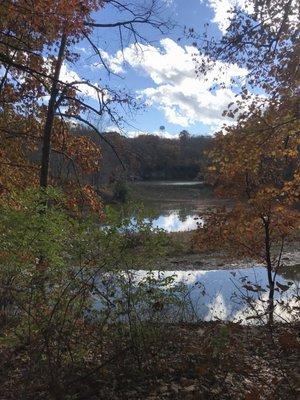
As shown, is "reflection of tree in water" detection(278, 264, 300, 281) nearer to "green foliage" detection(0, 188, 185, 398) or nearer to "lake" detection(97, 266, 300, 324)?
"lake" detection(97, 266, 300, 324)

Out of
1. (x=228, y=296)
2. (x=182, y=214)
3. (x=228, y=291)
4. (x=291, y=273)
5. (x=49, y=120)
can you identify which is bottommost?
(x=182, y=214)

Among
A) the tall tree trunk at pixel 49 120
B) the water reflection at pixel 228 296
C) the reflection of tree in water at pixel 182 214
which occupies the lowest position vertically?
the reflection of tree in water at pixel 182 214

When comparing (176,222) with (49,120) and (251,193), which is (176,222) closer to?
(251,193)

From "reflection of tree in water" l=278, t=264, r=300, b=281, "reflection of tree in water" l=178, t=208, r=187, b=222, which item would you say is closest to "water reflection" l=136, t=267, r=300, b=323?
"reflection of tree in water" l=278, t=264, r=300, b=281

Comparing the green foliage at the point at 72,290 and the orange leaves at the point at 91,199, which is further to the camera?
the orange leaves at the point at 91,199

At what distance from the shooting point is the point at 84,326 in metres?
5.50

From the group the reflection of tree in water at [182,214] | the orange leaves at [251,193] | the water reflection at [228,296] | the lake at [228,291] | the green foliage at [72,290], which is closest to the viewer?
the green foliage at [72,290]

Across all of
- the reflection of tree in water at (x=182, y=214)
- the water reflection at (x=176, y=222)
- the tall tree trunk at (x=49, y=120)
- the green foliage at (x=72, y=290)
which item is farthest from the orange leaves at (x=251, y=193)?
the reflection of tree in water at (x=182, y=214)

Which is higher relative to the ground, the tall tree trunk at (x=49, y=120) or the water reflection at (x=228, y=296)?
the tall tree trunk at (x=49, y=120)

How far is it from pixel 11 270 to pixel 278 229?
32.2 feet

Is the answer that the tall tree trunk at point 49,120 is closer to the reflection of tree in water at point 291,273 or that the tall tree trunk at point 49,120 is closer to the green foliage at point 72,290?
the green foliage at point 72,290

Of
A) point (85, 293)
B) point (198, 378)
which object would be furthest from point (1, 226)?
point (198, 378)

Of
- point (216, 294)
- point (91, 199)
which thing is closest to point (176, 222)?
point (216, 294)

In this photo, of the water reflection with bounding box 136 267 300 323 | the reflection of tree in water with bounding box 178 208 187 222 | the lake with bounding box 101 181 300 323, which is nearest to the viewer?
the lake with bounding box 101 181 300 323
